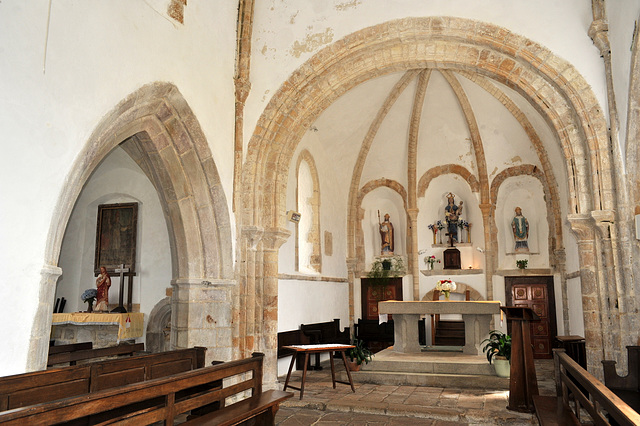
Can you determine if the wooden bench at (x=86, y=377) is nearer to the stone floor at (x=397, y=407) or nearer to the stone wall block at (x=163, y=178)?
the stone floor at (x=397, y=407)

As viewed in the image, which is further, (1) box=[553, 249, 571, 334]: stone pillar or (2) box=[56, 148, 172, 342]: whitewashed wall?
(1) box=[553, 249, 571, 334]: stone pillar

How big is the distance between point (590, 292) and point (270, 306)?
4.34m

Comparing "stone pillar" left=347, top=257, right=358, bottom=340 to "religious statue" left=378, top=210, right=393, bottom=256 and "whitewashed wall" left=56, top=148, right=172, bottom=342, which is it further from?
"whitewashed wall" left=56, top=148, right=172, bottom=342

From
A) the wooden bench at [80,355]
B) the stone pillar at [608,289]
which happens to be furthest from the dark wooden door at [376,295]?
the wooden bench at [80,355]

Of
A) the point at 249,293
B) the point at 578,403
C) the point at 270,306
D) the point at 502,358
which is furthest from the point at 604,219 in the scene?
the point at 249,293

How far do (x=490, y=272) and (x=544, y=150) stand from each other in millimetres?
3089

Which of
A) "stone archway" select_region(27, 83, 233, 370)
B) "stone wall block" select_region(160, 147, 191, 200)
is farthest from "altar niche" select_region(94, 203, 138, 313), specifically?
"stone wall block" select_region(160, 147, 191, 200)

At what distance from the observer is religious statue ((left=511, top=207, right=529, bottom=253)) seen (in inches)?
492

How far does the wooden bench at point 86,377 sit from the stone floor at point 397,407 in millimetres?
1384

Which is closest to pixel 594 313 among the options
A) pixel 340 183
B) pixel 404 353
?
pixel 404 353

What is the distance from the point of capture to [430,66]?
7.96 meters

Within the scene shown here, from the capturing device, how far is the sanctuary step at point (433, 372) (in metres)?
7.75

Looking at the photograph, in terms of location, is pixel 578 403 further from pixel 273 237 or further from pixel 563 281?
pixel 563 281

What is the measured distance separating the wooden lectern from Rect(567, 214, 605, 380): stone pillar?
109cm
